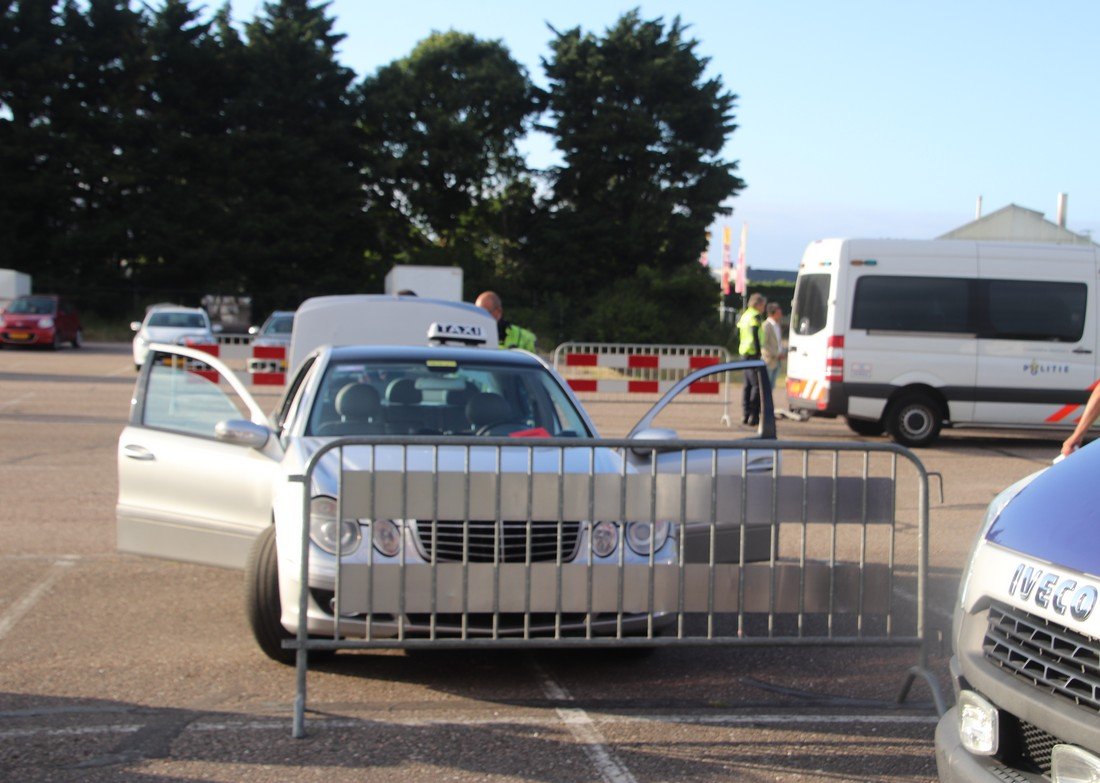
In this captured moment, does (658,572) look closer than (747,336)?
Yes

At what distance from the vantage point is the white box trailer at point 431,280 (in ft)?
136

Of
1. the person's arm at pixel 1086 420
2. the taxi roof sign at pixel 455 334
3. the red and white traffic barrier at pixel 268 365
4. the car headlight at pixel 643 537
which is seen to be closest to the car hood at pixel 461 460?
the car headlight at pixel 643 537

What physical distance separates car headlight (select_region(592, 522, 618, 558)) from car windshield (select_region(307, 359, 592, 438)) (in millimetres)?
1355

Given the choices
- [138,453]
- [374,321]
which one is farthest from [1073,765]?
[374,321]

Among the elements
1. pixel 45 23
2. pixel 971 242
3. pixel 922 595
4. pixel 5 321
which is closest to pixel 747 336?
pixel 971 242

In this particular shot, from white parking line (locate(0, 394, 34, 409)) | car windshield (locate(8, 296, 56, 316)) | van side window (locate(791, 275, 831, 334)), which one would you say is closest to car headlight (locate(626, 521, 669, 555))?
van side window (locate(791, 275, 831, 334))

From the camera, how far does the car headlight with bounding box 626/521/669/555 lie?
590cm

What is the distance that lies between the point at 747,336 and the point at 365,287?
3721cm

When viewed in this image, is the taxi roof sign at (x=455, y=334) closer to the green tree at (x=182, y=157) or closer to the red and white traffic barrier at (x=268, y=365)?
the red and white traffic barrier at (x=268, y=365)

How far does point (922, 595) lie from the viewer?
5.88 m

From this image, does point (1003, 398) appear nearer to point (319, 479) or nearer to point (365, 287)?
point (319, 479)

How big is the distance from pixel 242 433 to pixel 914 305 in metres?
11.6

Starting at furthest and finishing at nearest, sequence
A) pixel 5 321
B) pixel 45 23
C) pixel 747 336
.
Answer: pixel 45 23 < pixel 5 321 < pixel 747 336

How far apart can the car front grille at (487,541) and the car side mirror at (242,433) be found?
4.97 ft
